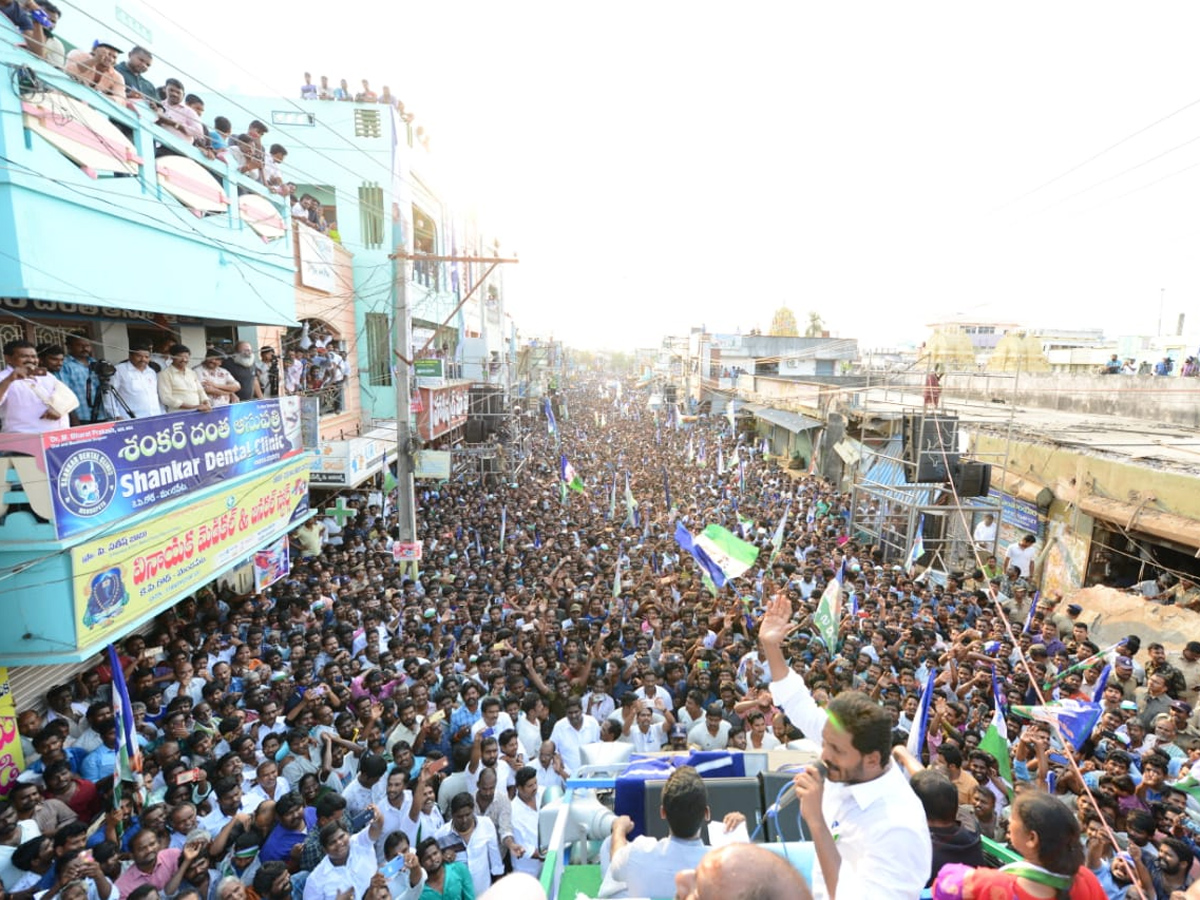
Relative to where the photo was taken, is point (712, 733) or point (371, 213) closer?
point (712, 733)

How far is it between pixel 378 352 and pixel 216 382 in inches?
388

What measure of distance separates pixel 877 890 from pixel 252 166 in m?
11.2

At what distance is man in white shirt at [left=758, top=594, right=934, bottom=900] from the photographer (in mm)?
2154

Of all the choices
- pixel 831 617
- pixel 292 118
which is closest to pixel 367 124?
pixel 292 118

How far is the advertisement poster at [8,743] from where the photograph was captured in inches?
202

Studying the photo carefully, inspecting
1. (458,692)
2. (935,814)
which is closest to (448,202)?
(458,692)

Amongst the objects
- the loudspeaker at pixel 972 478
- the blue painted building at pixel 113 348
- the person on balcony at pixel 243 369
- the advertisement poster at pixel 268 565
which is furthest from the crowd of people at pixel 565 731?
the person on balcony at pixel 243 369

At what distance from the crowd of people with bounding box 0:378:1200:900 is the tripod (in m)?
2.46

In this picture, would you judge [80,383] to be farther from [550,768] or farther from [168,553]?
[550,768]

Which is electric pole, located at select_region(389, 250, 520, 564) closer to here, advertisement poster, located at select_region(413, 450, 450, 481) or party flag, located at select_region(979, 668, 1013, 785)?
advertisement poster, located at select_region(413, 450, 450, 481)

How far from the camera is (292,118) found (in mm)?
Result: 17203

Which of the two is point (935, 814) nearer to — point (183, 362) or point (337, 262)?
point (183, 362)

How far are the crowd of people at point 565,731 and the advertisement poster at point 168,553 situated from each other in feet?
2.74

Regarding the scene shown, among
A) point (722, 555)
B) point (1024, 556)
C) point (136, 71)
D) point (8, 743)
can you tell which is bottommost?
point (1024, 556)
